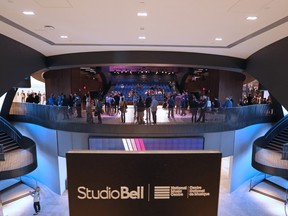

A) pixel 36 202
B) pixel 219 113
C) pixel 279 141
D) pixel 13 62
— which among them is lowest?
pixel 36 202

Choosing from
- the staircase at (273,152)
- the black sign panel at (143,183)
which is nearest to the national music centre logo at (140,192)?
the black sign panel at (143,183)

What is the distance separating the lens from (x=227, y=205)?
13.2m

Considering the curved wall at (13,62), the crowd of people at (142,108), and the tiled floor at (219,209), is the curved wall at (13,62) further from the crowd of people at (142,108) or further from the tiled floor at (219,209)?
the tiled floor at (219,209)

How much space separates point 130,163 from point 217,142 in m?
12.3

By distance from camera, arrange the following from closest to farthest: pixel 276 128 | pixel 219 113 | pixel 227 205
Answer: pixel 219 113
pixel 227 205
pixel 276 128

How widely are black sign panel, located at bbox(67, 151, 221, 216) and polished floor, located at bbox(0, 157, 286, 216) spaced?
11.0m

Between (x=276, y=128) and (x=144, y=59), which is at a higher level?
(x=144, y=59)

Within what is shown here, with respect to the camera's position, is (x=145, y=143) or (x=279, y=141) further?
(x=279, y=141)

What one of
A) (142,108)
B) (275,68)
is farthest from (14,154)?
(275,68)

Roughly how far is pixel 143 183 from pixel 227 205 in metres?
13.4

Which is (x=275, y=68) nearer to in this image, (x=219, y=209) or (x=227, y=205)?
(x=219, y=209)

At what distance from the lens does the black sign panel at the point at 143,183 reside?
1937 mm

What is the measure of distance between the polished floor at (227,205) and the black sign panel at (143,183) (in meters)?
11.0

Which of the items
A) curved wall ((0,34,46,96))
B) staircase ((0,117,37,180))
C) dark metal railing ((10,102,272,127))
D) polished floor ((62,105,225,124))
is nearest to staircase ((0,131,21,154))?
staircase ((0,117,37,180))
